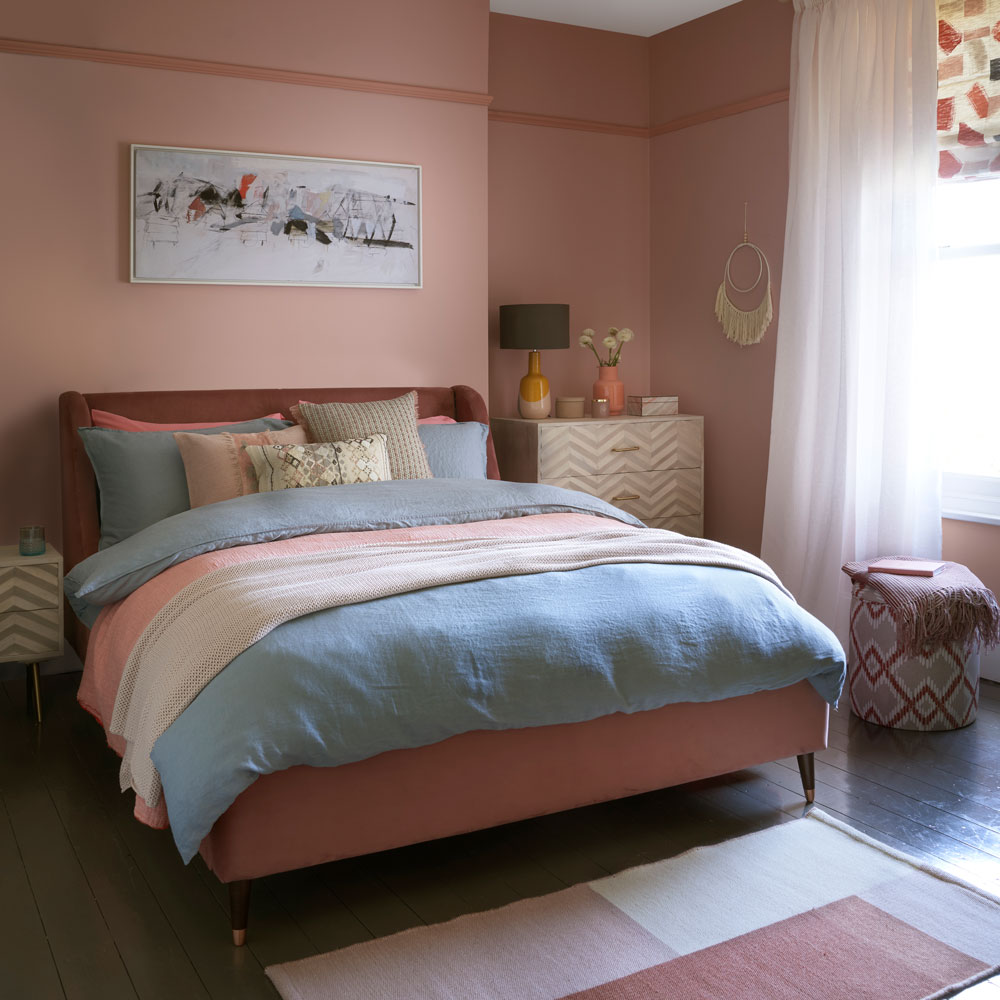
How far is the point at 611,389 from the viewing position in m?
5.18

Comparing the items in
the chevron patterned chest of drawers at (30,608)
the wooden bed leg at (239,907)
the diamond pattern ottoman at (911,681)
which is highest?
the chevron patterned chest of drawers at (30,608)

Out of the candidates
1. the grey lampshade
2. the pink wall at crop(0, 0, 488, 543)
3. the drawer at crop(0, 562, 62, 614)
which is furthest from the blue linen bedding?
the grey lampshade

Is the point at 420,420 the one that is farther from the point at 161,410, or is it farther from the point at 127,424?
the point at 127,424

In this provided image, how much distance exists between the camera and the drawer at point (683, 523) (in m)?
5.06

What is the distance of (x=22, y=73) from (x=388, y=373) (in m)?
1.77

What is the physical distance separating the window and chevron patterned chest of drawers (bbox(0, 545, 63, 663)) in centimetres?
322

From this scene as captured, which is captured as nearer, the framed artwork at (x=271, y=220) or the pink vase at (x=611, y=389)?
the framed artwork at (x=271, y=220)

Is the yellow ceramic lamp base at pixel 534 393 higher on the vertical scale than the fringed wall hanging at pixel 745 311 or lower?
lower

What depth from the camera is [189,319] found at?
427 cm

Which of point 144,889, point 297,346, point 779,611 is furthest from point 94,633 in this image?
point 779,611

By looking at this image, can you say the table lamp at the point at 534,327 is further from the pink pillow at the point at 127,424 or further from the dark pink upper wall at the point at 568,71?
the pink pillow at the point at 127,424

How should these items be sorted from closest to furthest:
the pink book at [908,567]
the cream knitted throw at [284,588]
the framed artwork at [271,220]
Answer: the cream knitted throw at [284,588], the pink book at [908,567], the framed artwork at [271,220]

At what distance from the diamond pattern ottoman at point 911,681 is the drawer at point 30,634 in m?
2.73

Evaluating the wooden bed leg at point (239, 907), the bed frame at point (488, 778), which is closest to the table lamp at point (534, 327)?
the bed frame at point (488, 778)
